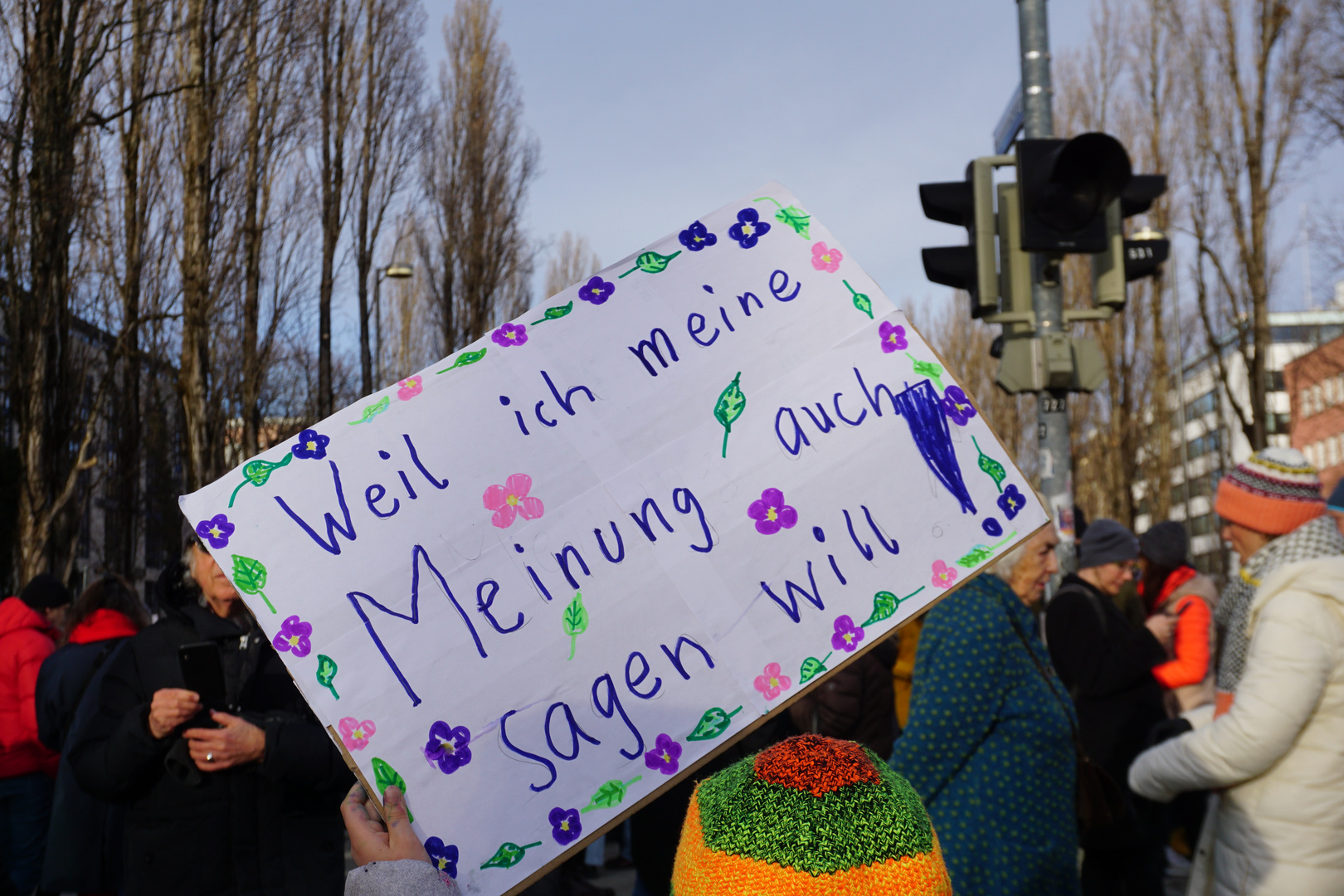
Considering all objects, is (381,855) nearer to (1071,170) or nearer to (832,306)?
(832,306)

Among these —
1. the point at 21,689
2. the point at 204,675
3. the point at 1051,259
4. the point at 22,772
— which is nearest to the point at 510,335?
the point at 204,675

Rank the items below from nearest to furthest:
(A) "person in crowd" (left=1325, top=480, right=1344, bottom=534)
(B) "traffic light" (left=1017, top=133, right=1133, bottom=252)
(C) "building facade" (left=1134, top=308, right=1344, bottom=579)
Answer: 1. (A) "person in crowd" (left=1325, top=480, right=1344, bottom=534)
2. (B) "traffic light" (left=1017, top=133, right=1133, bottom=252)
3. (C) "building facade" (left=1134, top=308, right=1344, bottom=579)

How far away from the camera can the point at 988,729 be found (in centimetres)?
274

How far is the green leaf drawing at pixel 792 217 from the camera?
225 centimetres

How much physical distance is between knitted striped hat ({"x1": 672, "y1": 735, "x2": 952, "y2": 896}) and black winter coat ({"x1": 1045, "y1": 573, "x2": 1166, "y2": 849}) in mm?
3338

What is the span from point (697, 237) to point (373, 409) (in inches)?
27.0

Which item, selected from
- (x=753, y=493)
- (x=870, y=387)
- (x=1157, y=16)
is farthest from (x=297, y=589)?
(x=1157, y=16)

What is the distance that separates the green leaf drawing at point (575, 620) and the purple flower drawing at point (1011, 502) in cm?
76

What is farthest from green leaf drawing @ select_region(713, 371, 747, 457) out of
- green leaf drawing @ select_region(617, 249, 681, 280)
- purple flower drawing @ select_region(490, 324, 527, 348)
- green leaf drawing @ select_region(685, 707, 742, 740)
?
green leaf drawing @ select_region(685, 707, 742, 740)

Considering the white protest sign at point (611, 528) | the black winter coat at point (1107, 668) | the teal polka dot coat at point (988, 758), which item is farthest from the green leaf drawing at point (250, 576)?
the black winter coat at point (1107, 668)

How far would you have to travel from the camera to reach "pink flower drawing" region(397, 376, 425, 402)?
6.62 feet

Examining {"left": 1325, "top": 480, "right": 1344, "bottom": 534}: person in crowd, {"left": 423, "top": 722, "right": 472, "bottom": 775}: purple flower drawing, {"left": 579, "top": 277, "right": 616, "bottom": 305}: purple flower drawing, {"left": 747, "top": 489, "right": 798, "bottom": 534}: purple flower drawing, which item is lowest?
{"left": 1325, "top": 480, "right": 1344, "bottom": 534}: person in crowd

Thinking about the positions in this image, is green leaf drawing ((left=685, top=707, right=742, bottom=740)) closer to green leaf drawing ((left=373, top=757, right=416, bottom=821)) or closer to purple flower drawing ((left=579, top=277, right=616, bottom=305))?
green leaf drawing ((left=373, top=757, right=416, bottom=821))

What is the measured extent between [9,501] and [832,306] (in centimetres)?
2312
